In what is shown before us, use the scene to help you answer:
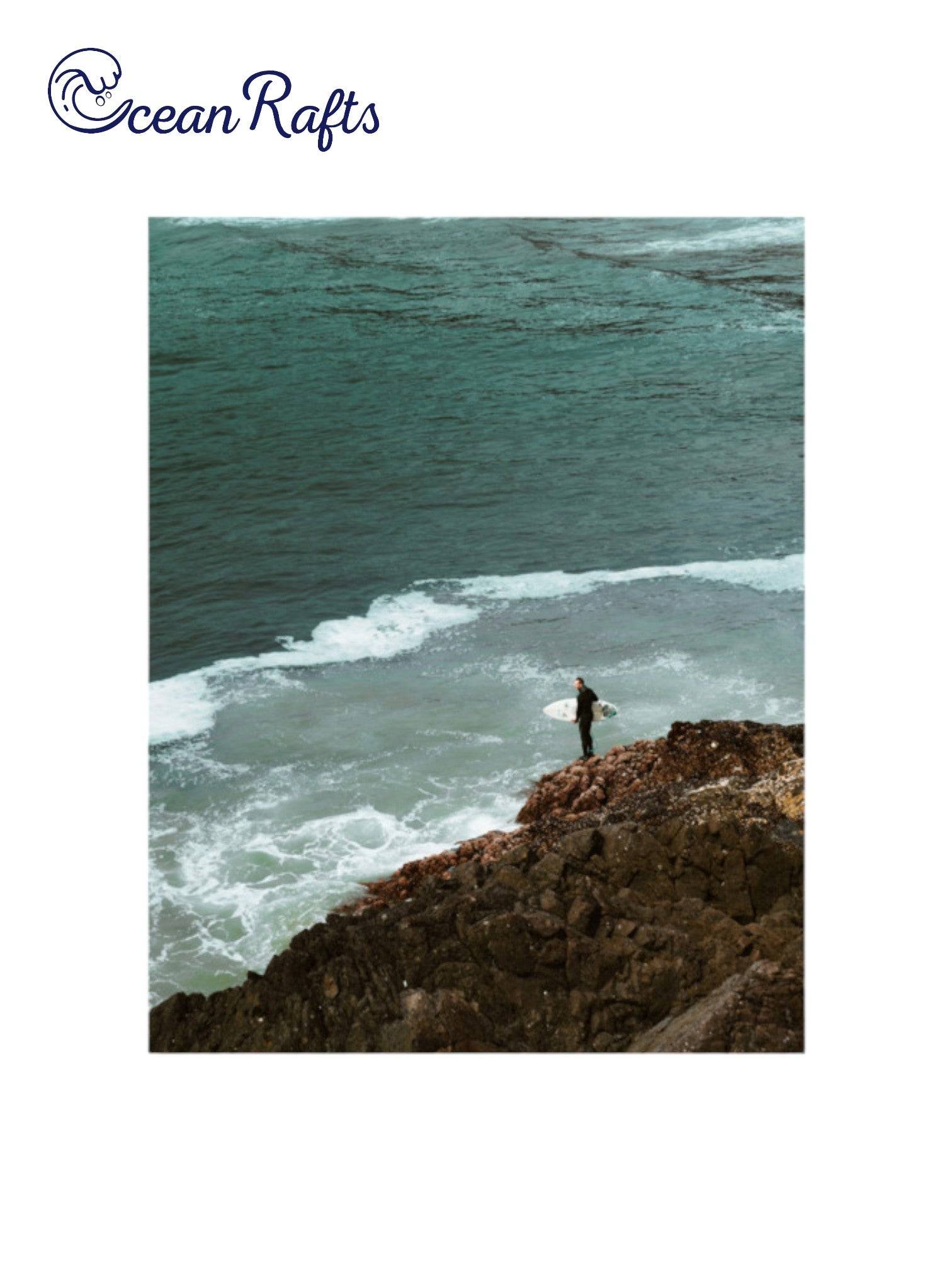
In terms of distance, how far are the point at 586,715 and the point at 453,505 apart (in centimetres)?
311

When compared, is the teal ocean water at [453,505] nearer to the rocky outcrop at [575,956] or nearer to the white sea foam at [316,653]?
the white sea foam at [316,653]

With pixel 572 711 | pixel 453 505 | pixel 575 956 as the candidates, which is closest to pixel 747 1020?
pixel 575 956

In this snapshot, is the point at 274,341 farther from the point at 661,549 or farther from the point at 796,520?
the point at 796,520

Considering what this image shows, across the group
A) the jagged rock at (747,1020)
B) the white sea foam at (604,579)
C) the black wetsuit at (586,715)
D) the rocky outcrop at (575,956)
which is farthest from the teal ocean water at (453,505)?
the jagged rock at (747,1020)

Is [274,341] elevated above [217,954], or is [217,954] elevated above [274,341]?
[274,341]

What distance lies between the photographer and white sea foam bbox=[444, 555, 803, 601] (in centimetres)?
Answer: 1593

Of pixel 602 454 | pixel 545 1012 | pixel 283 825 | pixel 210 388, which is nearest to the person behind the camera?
pixel 545 1012

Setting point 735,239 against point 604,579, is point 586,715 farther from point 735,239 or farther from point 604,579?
point 735,239

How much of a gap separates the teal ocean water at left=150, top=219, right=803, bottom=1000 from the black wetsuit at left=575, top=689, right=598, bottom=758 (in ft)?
0.83

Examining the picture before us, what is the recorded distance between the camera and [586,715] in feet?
45.6

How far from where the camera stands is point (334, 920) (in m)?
11.2

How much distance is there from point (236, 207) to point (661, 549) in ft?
21.0

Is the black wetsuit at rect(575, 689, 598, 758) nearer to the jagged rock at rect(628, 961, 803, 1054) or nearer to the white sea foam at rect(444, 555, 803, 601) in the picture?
the white sea foam at rect(444, 555, 803, 601)

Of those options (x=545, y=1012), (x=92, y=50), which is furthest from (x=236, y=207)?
(x=545, y=1012)
